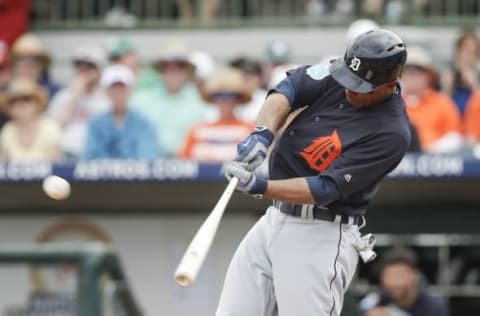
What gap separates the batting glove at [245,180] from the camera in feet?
17.7

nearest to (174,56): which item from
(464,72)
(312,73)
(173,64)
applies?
(173,64)

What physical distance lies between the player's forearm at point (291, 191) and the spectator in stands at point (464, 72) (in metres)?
4.35

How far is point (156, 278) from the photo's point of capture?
9.88 m

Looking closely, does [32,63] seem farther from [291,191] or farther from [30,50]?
[291,191]

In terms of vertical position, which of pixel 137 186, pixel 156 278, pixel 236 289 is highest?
pixel 236 289

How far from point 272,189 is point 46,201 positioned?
4723mm

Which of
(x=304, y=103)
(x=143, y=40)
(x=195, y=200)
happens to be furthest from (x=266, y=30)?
(x=304, y=103)

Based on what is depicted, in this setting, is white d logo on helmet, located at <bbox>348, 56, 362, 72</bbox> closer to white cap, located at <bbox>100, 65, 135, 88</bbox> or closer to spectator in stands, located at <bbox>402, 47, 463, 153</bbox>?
spectator in stands, located at <bbox>402, 47, 463, 153</bbox>

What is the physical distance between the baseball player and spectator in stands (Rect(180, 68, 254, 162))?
328 cm

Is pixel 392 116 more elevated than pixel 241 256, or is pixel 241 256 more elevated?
pixel 392 116

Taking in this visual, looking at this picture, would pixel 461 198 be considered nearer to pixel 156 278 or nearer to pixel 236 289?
pixel 156 278

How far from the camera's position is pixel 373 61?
5.59 metres

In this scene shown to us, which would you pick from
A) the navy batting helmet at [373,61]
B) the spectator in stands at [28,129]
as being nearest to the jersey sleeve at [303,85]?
the navy batting helmet at [373,61]

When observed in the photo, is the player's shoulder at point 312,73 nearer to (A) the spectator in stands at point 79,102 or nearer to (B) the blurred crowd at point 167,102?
(B) the blurred crowd at point 167,102
